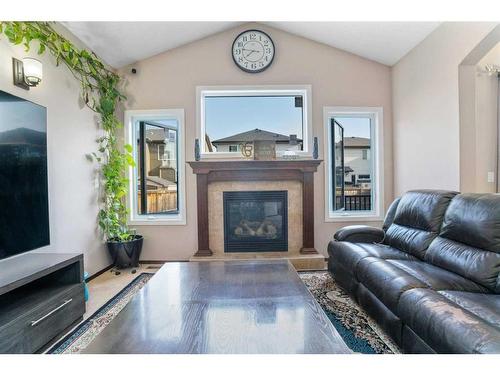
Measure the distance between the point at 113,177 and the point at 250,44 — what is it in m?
2.58

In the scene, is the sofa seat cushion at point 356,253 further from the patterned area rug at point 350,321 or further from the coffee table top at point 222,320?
the coffee table top at point 222,320

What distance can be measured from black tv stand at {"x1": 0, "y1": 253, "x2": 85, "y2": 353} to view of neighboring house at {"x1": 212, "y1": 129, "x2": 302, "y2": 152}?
2.37 metres

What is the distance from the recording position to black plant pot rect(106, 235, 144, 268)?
350 centimetres

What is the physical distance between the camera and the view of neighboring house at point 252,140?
4.01m

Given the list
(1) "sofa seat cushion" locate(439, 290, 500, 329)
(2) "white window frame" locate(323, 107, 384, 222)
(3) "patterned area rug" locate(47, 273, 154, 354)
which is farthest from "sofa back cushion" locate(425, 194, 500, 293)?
(3) "patterned area rug" locate(47, 273, 154, 354)

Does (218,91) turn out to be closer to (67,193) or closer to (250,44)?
(250,44)

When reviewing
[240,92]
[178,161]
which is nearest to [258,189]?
[178,161]

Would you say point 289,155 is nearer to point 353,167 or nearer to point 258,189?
point 258,189

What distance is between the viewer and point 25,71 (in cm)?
222

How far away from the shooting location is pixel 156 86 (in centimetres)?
390

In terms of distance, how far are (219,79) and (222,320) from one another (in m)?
3.36

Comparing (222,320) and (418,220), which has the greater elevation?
A: (418,220)

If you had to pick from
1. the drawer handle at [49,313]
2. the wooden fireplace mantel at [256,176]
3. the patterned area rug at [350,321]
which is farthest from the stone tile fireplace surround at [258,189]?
the drawer handle at [49,313]
